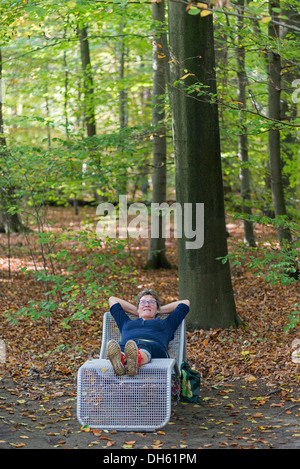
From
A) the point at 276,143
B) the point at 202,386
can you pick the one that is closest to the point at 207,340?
the point at 202,386

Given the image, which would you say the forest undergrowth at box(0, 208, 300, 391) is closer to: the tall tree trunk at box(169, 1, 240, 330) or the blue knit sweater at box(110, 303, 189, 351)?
the tall tree trunk at box(169, 1, 240, 330)

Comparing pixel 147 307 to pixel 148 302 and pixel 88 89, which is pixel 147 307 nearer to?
pixel 148 302

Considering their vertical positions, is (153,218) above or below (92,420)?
above

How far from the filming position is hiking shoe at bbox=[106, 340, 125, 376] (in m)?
4.58

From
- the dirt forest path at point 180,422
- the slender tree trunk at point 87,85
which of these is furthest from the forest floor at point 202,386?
the slender tree trunk at point 87,85

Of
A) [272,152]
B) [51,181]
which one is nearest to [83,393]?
[51,181]

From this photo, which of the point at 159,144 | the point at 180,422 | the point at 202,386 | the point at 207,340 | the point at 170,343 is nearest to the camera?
the point at 180,422

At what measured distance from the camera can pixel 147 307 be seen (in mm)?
5617

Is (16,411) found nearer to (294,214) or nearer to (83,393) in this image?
(83,393)

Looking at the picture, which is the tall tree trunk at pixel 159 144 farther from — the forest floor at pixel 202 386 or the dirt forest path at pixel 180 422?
the dirt forest path at pixel 180 422

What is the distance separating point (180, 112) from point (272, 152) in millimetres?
3032

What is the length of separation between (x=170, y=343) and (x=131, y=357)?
1.26 metres

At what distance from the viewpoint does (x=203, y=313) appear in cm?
739

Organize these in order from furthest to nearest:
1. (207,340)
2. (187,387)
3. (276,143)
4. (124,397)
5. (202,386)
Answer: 1. (276,143)
2. (207,340)
3. (202,386)
4. (187,387)
5. (124,397)
